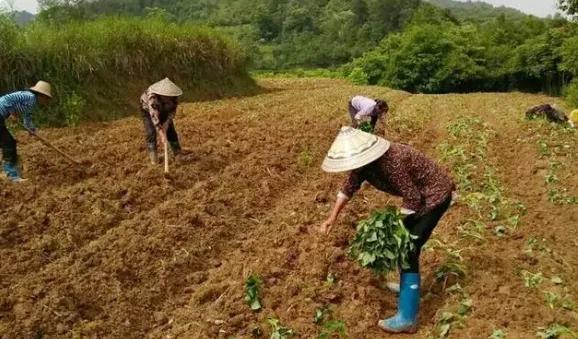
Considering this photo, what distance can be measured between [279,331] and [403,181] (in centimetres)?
145

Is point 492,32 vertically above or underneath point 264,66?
above

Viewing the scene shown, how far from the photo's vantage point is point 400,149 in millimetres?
4246

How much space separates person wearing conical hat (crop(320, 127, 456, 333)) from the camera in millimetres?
4113

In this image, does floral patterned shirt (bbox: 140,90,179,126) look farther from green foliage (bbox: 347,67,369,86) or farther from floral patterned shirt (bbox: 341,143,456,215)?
green foliage (bbox: 347,67,369,86)

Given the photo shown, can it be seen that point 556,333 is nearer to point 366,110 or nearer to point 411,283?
point 411,283

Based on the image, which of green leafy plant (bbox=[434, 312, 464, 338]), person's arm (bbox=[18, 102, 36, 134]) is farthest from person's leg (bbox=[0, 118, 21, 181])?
green leafy plant (bbox=[434, 312, 464, 338])

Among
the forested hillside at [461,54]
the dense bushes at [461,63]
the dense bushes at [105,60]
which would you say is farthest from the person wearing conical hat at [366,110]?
the dense bushes at [461,63]

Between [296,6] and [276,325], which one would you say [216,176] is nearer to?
[276,325]

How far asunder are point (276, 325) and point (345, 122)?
27.1 ft

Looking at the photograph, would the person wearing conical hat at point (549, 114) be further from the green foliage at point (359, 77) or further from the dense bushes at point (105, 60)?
the green foliage at point (359, 77)

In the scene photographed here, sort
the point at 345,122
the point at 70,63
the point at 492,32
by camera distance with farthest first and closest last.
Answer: the point at 492,32, the point at 70,63, the point at 345,122

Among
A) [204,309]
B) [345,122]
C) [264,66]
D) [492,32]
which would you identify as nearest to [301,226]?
[204,309]

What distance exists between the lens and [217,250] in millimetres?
5898

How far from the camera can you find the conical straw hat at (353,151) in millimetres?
4039
